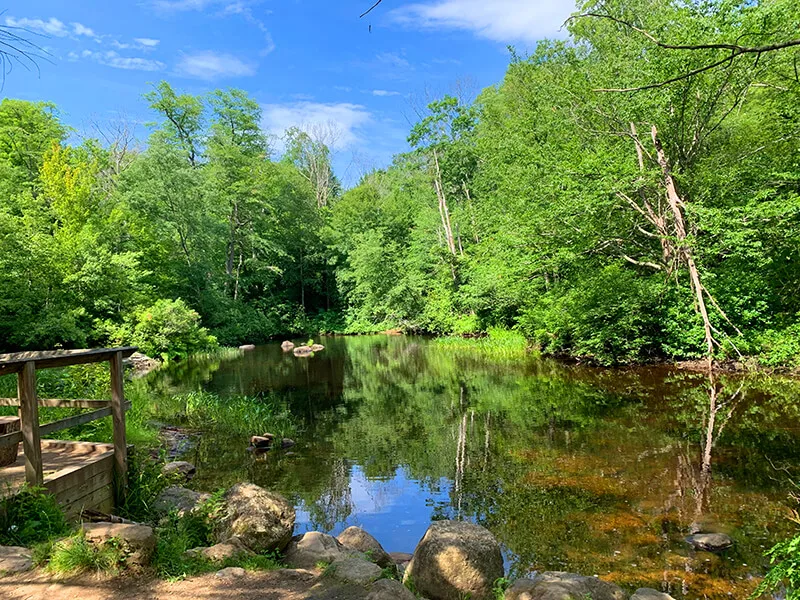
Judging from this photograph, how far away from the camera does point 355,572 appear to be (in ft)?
13.7

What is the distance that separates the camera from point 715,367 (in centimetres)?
1403

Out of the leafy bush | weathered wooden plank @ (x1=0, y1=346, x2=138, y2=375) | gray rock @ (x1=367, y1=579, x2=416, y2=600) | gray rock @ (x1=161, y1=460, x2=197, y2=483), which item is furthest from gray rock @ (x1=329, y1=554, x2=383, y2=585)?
the leafy bush

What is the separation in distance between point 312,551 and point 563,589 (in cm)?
254

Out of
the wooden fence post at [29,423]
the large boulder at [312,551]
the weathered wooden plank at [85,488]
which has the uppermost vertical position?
the wooden fence post at [29,423]

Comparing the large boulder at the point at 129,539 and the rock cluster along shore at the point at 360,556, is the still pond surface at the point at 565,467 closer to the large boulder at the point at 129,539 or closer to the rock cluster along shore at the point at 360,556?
the rock cluster along shore at the point at 360,556

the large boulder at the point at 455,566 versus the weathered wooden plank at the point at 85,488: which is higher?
the weathered wooden plank at the point at 85,488

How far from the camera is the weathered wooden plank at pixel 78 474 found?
14.8 ft

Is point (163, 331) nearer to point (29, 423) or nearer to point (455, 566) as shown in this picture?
point (29, 423)

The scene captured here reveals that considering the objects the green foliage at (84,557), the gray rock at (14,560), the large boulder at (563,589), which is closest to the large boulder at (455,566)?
the large boulder at (563,589)

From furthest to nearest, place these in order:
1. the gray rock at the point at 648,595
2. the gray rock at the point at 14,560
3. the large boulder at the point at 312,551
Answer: the large boulder at the point at 312,551
the gray rock at the point at 648,595
the gray rock at the point at 14,560

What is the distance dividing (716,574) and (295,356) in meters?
22.2

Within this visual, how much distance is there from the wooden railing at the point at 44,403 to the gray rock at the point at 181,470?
6.49 ft

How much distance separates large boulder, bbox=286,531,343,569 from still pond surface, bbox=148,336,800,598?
1.04 m

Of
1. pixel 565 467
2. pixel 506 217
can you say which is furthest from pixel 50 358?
pixel 506 217
